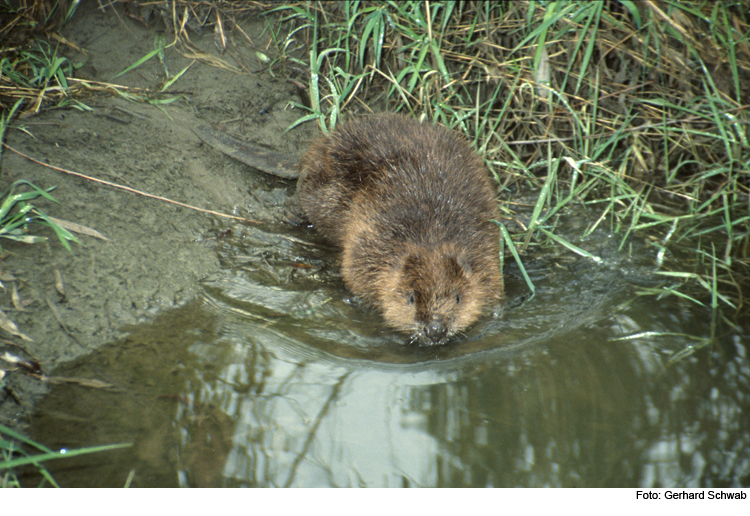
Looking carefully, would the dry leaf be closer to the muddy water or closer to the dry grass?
the muddy water

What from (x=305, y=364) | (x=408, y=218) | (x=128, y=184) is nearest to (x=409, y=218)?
(x=408, y=218)

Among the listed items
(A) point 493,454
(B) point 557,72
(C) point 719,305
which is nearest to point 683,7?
(B) point 557,72

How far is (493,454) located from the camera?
6.61 feet

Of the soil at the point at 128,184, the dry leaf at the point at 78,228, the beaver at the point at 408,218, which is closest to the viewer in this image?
the soil at the point at 128,184

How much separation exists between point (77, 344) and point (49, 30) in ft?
8.89

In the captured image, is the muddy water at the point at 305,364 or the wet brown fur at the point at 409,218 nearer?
the muddy water at the point at 305,364

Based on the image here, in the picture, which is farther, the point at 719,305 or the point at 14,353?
the point at 719,305

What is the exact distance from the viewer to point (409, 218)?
302 cm

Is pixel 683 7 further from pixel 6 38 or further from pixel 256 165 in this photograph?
pixel 6 38

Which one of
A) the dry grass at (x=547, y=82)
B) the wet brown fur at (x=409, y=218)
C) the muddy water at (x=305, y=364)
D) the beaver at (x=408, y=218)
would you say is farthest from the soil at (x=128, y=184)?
the wet brown fur at (x=409, y=218)

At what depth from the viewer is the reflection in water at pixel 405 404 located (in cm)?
193

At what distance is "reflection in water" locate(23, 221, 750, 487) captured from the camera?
1.93 meters

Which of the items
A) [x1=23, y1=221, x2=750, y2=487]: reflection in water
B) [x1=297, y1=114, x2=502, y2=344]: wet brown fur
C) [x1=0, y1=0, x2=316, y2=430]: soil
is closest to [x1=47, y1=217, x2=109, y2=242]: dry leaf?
[x1=0, y1=0, x2=316, y2=430]: soil

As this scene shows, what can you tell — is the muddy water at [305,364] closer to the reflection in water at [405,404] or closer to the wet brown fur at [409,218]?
the reflection in water at [405,404]
